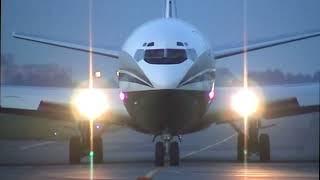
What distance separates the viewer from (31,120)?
176 ft

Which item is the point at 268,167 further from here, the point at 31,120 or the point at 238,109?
the point at 31,120

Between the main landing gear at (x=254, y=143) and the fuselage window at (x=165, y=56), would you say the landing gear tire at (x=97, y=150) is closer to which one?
the main landing gear at (x=254, y=143)

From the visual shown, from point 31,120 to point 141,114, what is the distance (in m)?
29.5

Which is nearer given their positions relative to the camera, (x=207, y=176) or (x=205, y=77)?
(x=207, y=176)

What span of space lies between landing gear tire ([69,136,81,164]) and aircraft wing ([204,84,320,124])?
14.7 ft

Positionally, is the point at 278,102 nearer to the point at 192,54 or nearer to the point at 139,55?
the point at 192,54

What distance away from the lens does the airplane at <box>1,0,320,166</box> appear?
2450cm

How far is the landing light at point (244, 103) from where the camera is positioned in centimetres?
2803

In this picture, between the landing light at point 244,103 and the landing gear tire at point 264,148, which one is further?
the landing gear tire at point 264,148

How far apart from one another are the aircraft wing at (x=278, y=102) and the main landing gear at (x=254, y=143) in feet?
1.46

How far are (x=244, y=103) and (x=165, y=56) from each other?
4.32m

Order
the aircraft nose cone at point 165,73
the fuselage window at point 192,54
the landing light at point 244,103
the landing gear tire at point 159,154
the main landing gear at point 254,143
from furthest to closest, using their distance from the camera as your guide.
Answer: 1. the main landing gear at point 254,143
2. the landing light at point 244,103
3. the fuselage window at point 192,54
4. the landing gear tire at point 159,154
5. the aircraft nose cone at point 165,73

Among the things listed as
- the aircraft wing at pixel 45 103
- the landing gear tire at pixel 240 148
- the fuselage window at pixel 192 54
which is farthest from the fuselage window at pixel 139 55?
the landing gear tire at pixel 240 148

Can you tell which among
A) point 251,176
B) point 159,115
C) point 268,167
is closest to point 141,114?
point 159,115
